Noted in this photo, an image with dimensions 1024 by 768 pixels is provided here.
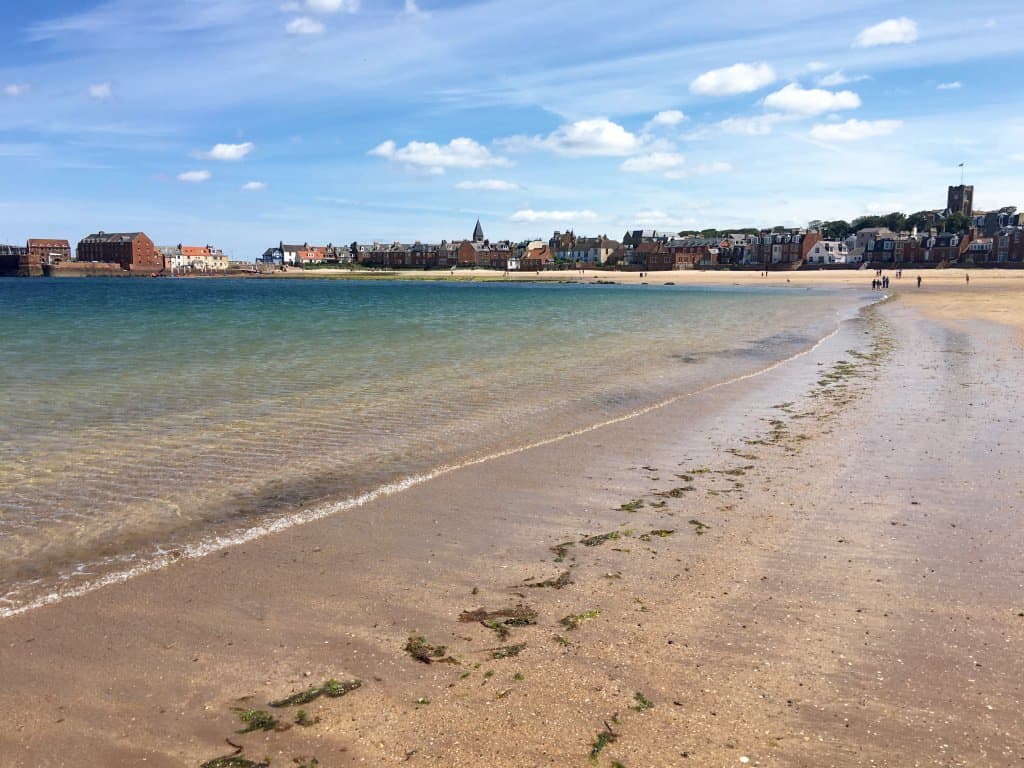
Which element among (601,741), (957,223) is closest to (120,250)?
(957,223)

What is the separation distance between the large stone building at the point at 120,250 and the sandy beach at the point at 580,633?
21247 centimetres

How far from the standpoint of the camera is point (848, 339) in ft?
87.7

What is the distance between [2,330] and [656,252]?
15722 cm

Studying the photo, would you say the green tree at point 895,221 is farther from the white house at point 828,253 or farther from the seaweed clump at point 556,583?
the seaweed clump at point 556,583

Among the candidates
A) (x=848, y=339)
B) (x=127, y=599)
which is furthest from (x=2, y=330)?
(x=848, y=339)

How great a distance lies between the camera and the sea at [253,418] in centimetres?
721

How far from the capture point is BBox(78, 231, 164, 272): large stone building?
628 ft

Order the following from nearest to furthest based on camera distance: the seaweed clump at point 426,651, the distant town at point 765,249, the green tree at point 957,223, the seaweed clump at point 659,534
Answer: the seaweed clump at point 426,651 < the seaweed clump at point 659,534 < the distant town at point 765,249 < the green tree at point 957,223

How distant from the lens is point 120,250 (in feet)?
631

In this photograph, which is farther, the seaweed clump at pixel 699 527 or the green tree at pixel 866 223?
the green tree at pixel 866 223

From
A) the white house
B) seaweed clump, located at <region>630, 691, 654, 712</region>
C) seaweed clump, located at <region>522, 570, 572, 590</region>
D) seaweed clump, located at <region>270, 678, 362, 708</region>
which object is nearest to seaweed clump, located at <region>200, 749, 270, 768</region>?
seaweed clump, located at <region>270, 678, 362, 708</region>

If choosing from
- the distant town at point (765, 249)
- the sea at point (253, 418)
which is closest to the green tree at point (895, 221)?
the distant town at point (765, 249)

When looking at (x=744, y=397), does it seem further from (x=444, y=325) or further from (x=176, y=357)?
(x=444, y=325)

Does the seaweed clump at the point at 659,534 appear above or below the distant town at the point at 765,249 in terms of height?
below
